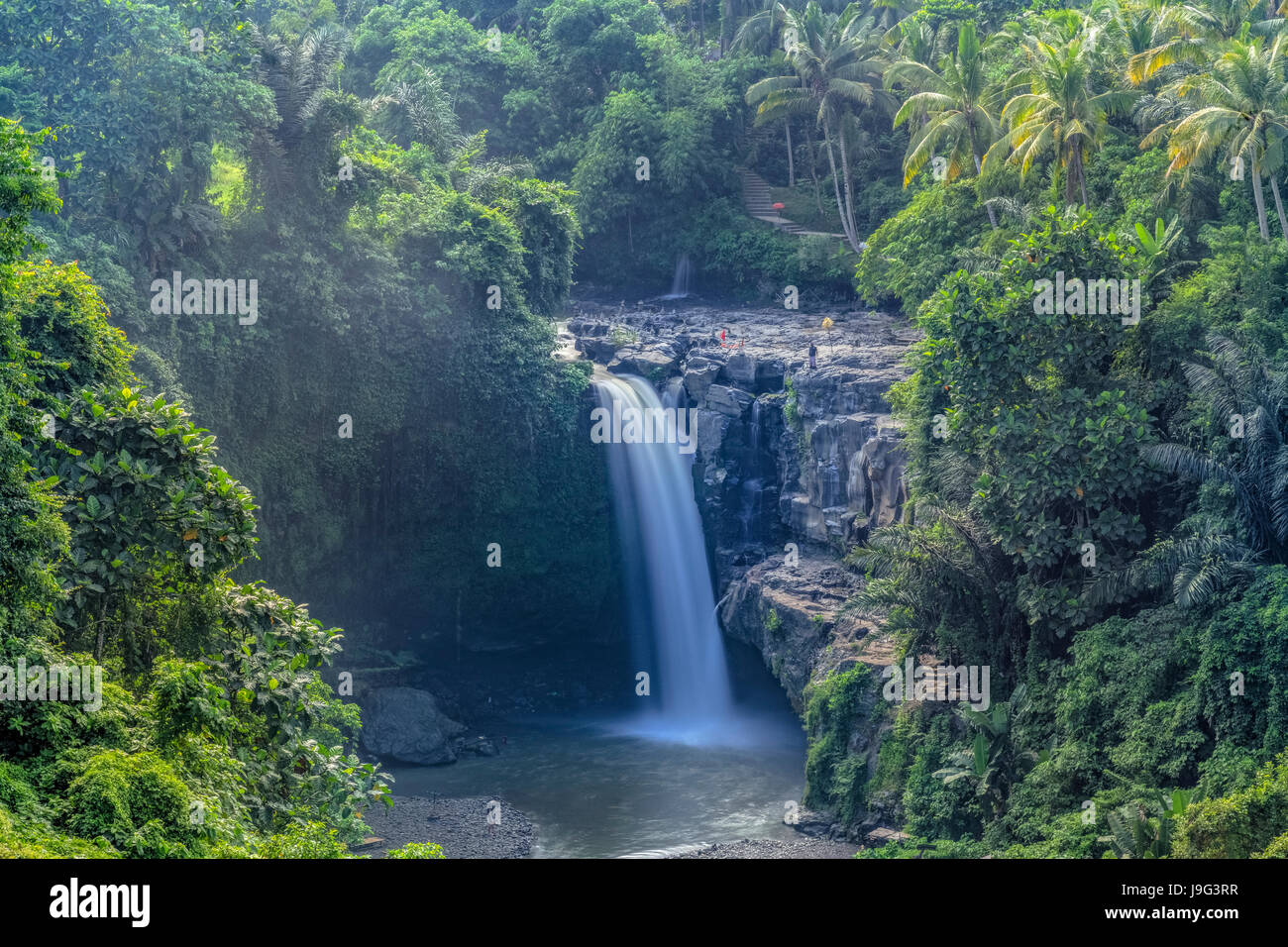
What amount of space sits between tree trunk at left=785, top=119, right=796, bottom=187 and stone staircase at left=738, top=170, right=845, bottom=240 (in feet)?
3.06

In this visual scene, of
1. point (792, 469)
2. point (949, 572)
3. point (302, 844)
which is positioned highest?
point (792, 469)

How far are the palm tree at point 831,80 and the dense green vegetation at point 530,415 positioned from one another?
0.18m

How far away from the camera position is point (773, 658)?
29234mm

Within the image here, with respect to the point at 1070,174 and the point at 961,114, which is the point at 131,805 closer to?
the point at 1070,174

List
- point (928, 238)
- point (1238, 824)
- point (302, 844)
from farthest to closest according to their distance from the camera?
point (928, 238) < point (1238, 824) < point (302, 844)

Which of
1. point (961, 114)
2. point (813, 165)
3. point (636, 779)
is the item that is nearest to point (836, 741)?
point (636, 779)

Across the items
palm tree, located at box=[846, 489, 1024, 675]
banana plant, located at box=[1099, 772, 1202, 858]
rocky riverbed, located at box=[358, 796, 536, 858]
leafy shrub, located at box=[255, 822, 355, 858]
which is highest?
palm tree, located at box=[846, 489, 1024, 675]

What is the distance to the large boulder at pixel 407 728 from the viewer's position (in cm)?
2966

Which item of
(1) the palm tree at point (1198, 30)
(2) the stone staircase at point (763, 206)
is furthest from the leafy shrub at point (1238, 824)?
(2) the stone staircase at point (763, 206)

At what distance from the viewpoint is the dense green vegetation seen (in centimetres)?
1551

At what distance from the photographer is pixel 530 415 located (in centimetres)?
3356

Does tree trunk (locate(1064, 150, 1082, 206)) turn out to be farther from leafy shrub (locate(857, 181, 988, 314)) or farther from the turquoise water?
the turquoise water

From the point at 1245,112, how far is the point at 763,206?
80.2 ft

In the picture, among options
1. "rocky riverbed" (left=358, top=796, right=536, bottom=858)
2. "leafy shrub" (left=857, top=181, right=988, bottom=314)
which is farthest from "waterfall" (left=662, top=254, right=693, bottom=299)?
"rocky riverbed" (left=358, top=796, right=536, bottom=858)
